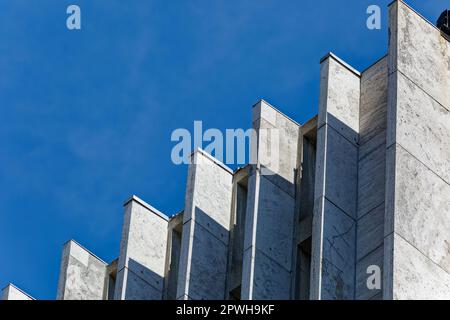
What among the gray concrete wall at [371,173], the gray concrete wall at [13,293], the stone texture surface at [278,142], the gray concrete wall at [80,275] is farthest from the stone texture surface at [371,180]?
the gray concrete wall at [13,293]

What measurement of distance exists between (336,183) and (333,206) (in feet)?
2.36

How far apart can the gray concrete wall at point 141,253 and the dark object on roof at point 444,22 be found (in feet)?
24.8

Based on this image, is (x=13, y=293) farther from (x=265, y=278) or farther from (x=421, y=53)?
(x=421, y=53)

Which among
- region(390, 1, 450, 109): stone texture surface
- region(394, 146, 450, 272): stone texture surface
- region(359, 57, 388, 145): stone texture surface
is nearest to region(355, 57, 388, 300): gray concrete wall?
region(359, 57, 388, 145): stone texture surface

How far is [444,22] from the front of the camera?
51812 mm

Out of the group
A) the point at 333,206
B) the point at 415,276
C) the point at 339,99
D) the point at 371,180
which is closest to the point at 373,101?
the point at 339,99

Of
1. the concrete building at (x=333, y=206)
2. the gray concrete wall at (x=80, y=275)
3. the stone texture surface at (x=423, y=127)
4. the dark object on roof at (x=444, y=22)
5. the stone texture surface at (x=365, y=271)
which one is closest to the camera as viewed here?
the stone texture surface at (x=365, y=271)

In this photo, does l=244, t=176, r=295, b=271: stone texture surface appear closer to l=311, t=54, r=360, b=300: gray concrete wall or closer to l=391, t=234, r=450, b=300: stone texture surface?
l=311, t=54, r=360, b=300: gray concrete wall

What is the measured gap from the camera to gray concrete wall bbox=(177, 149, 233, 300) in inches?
2010

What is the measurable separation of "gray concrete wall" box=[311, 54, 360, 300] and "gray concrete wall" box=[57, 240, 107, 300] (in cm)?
807

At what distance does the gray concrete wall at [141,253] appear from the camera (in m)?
52.9

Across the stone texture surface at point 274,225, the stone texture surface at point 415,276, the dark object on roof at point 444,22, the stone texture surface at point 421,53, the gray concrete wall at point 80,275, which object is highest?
the dark object on roof at point 444,22

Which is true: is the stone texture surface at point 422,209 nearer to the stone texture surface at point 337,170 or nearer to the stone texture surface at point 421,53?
the stone texture surface at point 337,170
